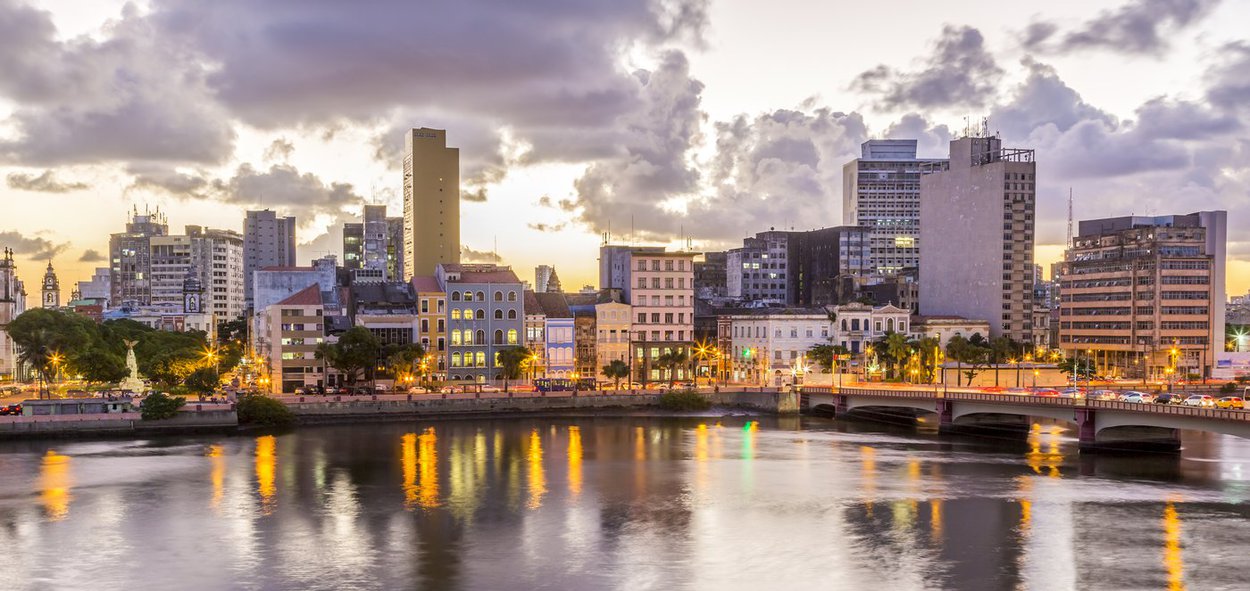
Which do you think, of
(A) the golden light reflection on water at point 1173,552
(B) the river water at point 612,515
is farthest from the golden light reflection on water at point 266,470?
(A) the golden light reflection on water at point 1173,552

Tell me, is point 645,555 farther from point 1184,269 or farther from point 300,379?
point 1184,269

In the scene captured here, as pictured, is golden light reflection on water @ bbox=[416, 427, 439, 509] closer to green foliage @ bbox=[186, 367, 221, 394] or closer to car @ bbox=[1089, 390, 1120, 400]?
green foliage @ bbox=[186, 367, 221, 394]

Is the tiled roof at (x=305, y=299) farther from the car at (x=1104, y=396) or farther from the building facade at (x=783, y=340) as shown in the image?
the car at (x=1104, y=396)

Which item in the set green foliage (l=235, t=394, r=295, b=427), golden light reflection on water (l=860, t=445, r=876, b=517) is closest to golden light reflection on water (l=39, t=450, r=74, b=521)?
green foliage (l=235, t=394, r=295, b=427)

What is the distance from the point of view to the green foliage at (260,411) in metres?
112

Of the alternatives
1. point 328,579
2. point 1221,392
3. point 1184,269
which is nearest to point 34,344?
point 328,579

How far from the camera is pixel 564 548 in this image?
57250 millimetres

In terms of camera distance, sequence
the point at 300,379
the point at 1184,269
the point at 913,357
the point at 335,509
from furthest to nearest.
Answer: the point at 1184,269 → the point at 913,357 → the point at 300,379 → the point at 335,509

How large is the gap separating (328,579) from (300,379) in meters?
91.9

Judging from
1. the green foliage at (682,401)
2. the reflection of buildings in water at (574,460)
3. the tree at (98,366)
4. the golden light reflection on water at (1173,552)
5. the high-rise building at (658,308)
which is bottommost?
the reflection of buildings in water at (574,460)

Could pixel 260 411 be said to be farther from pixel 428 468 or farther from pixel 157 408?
pixel 428 468

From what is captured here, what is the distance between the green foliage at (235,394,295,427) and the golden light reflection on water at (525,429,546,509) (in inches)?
1140

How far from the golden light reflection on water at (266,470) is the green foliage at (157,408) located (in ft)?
37.9

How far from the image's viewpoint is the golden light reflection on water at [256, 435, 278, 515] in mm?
69250
